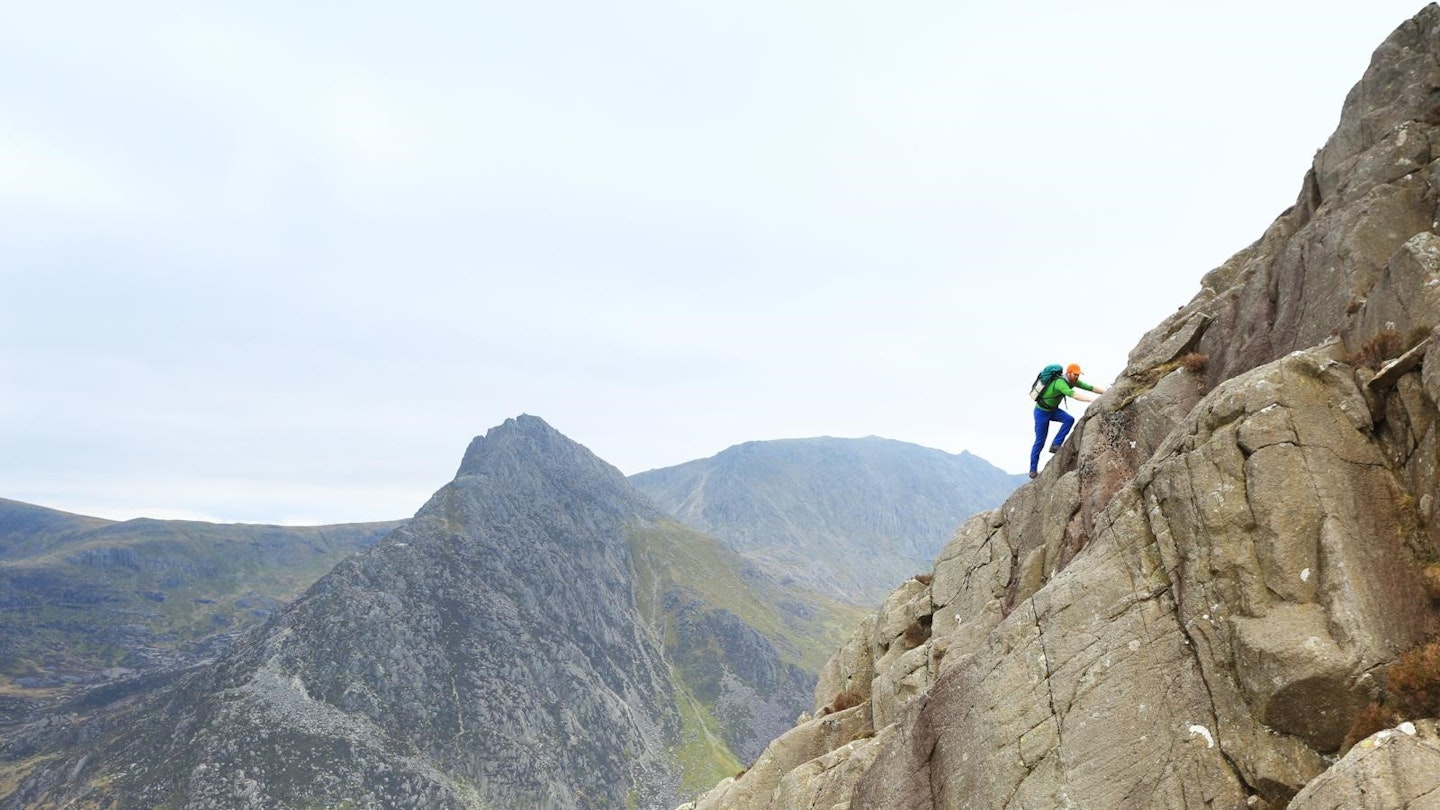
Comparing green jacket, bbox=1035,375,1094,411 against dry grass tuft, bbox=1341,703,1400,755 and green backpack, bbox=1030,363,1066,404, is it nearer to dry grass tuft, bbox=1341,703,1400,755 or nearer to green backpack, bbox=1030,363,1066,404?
green backpack, bbox=1030,363,1066,404

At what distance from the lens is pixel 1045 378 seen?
3300cm

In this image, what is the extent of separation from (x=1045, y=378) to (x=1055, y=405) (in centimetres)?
142

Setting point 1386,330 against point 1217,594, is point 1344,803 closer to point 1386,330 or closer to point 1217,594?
point 1217,594

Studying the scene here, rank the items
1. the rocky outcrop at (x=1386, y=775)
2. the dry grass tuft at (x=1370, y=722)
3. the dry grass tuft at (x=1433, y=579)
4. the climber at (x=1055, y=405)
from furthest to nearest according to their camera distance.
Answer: the climber at (x=1055, y=405)
the dry grass tuft at (x=1433, y=579)
the dry grass tuft at (x=1370, y=722)
the rocky outcrop at (x=1386, y=775)

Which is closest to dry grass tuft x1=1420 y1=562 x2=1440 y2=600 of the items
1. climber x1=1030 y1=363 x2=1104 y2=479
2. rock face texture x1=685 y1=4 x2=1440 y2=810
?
rock face texture x1=685 y1=4 x2=1440 y2=810

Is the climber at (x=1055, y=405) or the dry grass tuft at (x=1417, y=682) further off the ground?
the climber at (x=1055, y=405)

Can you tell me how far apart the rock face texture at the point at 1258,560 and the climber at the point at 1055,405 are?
2973 mm

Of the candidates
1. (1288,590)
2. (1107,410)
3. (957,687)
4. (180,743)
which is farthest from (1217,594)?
(180,743)

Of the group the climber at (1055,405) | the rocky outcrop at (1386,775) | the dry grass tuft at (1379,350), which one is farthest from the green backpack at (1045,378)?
the rocky outcrop at (1386,775)

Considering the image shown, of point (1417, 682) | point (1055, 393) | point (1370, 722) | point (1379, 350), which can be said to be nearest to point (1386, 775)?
point (1370, 722)

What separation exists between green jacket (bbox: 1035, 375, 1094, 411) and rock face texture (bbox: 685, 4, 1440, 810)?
312 cm

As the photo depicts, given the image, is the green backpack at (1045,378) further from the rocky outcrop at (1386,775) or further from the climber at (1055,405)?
the rocky outcrop at (1386,775)

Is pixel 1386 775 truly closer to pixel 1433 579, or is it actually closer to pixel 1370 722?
pixel 1370 722

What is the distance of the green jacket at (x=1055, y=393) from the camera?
3247 centimetres
